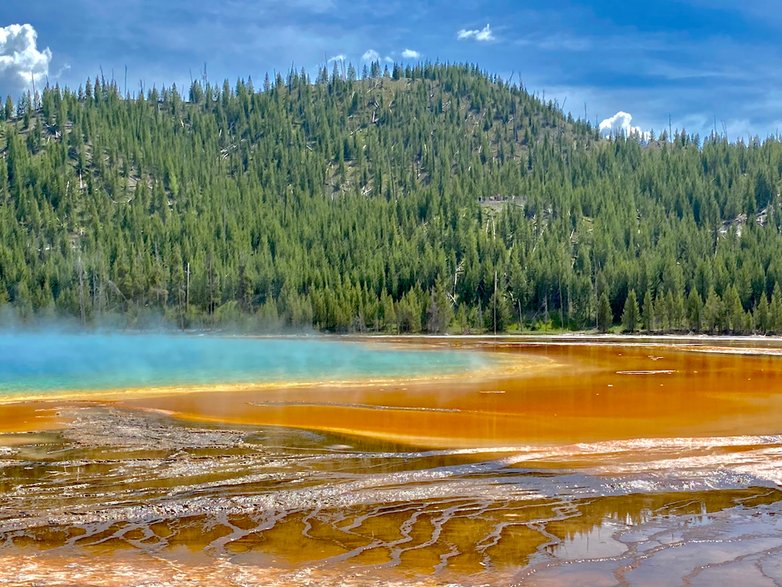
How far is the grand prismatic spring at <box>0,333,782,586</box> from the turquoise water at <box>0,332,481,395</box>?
28.5 ft

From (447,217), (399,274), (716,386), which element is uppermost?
(447,217)

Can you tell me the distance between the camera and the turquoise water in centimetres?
4641

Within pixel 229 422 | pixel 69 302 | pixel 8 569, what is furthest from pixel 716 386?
pixel 69 302

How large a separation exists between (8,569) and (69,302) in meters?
142

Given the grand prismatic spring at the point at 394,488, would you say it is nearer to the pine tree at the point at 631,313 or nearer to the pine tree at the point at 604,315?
the pine tree at the point at 631,313

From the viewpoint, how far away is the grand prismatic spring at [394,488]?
38.1ft

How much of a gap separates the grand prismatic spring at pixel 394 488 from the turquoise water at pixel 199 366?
869 cm

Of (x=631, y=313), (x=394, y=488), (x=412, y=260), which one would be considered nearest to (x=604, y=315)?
(x=631, y=313)

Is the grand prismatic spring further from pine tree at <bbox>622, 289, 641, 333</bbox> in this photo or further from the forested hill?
the forested hill

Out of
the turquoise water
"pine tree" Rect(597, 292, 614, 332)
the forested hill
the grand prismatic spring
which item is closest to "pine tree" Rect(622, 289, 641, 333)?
the forested hill

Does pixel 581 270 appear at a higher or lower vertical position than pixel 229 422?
higher

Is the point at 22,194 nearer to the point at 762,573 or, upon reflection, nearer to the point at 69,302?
the point at 69,302

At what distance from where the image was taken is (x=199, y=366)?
5856 cm

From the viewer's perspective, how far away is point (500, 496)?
1586 centimetres
